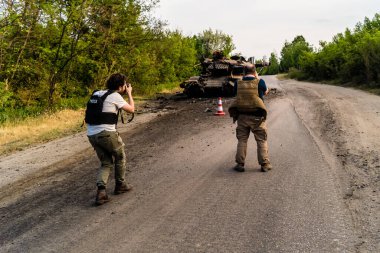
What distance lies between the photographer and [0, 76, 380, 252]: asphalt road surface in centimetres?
423

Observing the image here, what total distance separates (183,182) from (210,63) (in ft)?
61.3

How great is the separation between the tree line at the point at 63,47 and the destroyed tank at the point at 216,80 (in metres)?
3.35

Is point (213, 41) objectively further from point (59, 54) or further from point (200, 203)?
point (200, 203)

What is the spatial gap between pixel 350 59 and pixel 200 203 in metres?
25.4

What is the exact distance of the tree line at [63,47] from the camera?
14898 millimetres

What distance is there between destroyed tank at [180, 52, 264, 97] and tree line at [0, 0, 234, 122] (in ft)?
11.0

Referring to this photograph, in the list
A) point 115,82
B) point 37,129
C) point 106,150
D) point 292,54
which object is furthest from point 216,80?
point 292,54

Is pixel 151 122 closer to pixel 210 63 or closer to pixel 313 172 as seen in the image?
pixel 313 172

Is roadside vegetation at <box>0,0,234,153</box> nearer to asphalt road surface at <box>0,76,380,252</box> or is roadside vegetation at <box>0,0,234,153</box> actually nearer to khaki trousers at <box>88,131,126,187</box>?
asphalt road surface at <box>0,76,380,252</box>

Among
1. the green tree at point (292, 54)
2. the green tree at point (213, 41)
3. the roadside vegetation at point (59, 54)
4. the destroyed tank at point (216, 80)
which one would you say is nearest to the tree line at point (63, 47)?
the roadside vegetation at point (59, 54)

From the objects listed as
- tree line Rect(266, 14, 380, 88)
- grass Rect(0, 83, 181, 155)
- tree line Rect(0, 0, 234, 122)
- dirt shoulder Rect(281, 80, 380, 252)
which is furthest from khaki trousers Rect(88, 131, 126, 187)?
tree line Rect(266, 14, 380, 88)

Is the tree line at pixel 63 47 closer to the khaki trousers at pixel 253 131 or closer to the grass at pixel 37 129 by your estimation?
the grass at pixel 37 129

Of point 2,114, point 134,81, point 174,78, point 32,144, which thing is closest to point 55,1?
point 2,114

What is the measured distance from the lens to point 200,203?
5348mm
